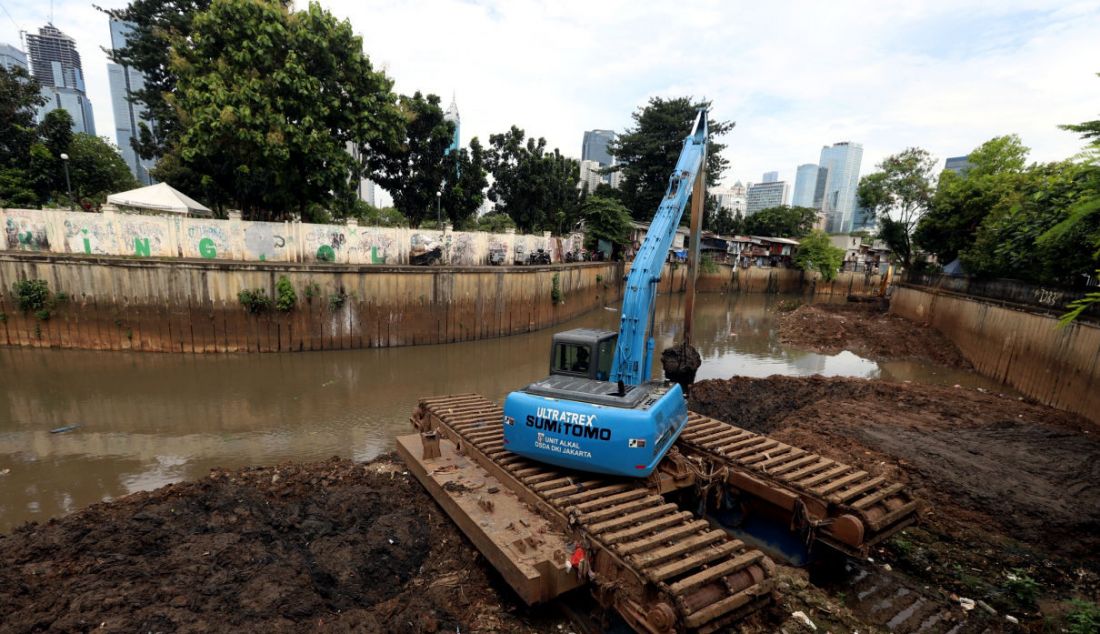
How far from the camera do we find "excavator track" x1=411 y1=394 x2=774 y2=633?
143 inches

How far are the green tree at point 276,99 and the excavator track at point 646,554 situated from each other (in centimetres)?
1740

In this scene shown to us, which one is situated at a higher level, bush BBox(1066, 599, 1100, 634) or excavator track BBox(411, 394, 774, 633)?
excavator track BBox(411, 394, 774, 633)

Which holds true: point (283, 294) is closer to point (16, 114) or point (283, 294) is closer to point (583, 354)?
point (583, 354)

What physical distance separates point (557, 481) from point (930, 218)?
30487 millimetres

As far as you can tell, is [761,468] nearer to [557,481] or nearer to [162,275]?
[557,481]

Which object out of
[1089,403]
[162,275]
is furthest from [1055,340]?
[162,275]

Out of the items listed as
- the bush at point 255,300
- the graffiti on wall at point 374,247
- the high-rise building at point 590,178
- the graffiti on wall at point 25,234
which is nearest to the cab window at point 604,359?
the bush at point 255,300

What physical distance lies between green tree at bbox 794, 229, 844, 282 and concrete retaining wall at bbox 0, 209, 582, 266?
44.6 m

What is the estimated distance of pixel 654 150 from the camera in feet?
145

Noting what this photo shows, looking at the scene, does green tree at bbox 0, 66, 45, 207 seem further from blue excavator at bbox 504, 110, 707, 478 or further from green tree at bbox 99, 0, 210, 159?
blue excavator at bbox 504, 110, 707, 478

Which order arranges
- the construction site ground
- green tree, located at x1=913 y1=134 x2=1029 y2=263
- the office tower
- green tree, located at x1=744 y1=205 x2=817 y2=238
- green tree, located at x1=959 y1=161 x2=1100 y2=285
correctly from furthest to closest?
1. the office tower
2. green tree, located at x1=744 y1=205 x2=817 y2=238
3. green tree, located at x1=913 y1=134 x2=1029 y2=263
4. green tree, located at x1=959 y1=161 x2=1100 y2=285
5. the construction site ground

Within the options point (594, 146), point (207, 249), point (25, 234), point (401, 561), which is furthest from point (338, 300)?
point (594, 146)

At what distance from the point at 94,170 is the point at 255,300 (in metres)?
26.8

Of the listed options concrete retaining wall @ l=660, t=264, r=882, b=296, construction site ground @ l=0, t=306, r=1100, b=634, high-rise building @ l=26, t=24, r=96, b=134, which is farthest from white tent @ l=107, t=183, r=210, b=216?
high-rise building @ l=26, t=24, r=96, b=134
